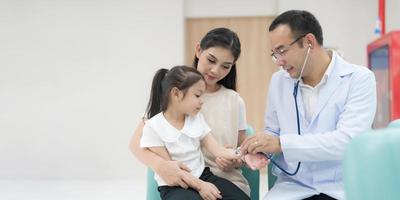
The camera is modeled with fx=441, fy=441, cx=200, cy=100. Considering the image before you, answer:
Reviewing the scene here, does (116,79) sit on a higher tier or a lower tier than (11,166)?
higher

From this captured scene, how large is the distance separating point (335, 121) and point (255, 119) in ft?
13.2

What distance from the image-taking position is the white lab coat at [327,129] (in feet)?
5.09

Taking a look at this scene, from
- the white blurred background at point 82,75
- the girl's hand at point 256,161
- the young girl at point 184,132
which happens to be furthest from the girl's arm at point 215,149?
the white blurred background at point 82,75

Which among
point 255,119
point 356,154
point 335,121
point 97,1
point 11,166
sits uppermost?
point 97,1

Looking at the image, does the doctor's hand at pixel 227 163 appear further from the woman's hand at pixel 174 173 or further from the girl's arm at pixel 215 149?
the woman's hand at pixel 174 173

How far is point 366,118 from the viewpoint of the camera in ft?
5.25

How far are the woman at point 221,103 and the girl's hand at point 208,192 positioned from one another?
155 millimetres

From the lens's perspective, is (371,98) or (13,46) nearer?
(371,98)

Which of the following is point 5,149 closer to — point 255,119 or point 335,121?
point 255,119

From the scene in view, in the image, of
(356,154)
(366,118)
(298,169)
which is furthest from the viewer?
(298,169)

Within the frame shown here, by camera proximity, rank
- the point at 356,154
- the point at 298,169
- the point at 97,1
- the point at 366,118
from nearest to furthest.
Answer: the point at 356,154, the point at 366,118, the point at 298,169, the point at 97,1

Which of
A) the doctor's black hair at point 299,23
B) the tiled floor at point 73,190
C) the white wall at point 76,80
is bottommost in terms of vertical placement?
the tiled floor at point 73,190

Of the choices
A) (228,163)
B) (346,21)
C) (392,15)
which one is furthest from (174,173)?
(346,21)

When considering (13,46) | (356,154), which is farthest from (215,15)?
(356,154)
